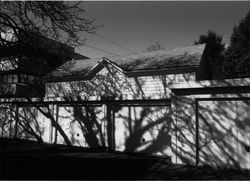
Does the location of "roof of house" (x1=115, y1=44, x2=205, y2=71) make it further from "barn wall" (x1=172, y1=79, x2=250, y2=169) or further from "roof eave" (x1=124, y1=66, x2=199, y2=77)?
"barn wall" (x1=172, y1=79, x2=250, y2=169)

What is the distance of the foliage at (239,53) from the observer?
17.9 metres

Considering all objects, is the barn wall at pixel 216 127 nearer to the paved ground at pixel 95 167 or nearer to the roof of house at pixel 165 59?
the paved ground at pixel 95 167

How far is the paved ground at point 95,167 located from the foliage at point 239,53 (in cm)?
1173

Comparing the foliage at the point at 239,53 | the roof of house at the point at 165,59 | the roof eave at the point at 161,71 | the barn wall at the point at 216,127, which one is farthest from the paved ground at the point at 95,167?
the foliage at the point at 239,53

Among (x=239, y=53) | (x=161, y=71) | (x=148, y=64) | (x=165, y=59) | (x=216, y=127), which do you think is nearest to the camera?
(x=216, y=127)

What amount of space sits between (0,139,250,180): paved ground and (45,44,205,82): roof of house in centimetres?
532

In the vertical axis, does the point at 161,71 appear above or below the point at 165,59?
below

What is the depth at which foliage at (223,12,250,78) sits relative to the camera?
17906 mm

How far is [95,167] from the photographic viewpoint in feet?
26.1

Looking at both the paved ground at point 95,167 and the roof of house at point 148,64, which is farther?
the roof of house at point 148,64

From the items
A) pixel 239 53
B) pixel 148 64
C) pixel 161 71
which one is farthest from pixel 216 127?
pixel 239 53

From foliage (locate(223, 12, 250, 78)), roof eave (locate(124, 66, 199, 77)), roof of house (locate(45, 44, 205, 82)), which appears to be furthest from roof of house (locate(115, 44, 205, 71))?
foliage (locate(223, 12, 250, 78))

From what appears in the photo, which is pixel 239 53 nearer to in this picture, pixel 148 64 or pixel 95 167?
pixel 148 64

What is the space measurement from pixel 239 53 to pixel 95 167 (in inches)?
593
